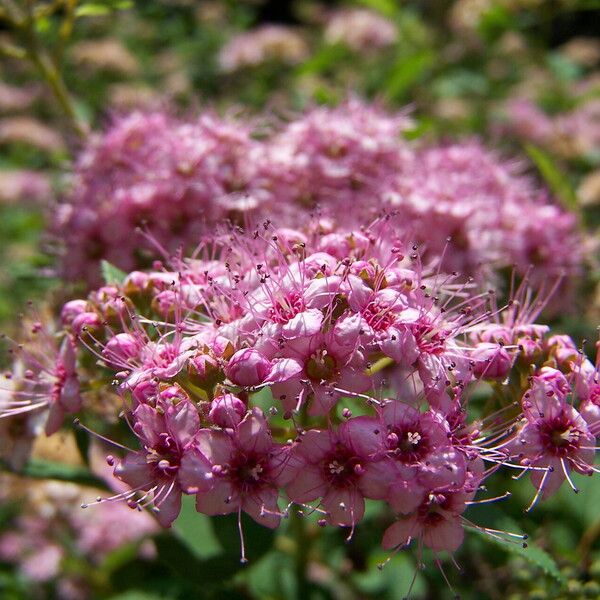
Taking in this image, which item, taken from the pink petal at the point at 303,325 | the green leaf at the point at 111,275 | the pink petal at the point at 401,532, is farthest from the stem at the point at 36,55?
the pink petal at the point at 401,532

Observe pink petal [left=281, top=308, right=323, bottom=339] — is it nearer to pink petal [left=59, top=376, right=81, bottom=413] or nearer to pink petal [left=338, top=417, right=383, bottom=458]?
pink petal [left=338, top=417, right=383, bottom=458]

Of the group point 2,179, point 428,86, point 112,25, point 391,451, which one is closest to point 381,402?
point 391,451

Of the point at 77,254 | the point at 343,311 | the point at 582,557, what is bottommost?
the point at 582,557

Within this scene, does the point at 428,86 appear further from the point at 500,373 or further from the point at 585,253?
the point at 500,373

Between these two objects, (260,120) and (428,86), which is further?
(428,86)

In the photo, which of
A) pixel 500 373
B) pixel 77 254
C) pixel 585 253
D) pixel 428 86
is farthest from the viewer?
pixel 428 86

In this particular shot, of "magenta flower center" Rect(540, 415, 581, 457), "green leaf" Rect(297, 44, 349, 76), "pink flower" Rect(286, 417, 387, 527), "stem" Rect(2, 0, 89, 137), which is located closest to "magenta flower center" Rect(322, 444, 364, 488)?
"pink flower" Rect(286, 417, 387, 527)

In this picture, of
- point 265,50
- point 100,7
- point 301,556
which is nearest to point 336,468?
point 301,556
